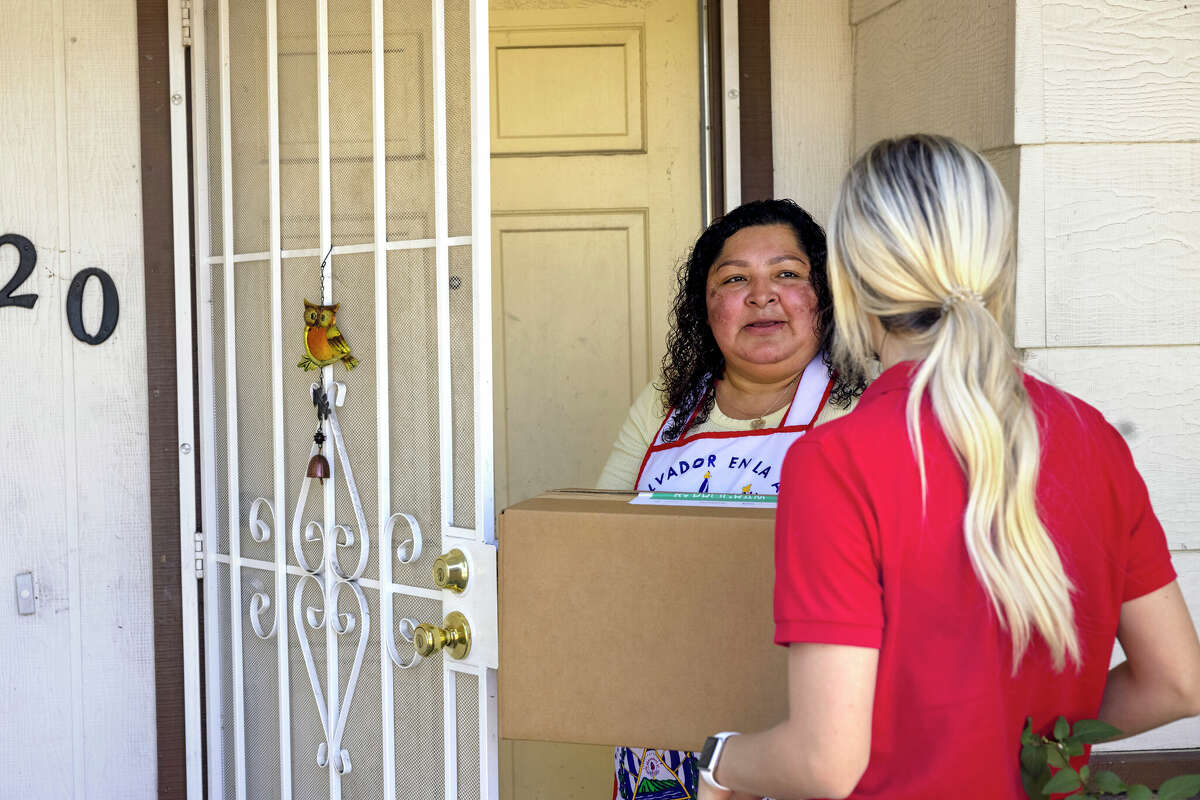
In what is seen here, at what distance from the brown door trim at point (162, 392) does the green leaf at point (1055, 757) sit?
2106mm

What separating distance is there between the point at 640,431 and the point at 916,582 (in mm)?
1133

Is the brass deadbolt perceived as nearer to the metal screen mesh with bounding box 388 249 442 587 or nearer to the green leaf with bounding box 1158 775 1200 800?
the metal screen mesh with bounding box 388 249 442 587

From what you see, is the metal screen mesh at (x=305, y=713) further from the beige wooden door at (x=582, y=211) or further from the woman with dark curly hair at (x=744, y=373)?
the beige wooden door at (x=582, y=211)

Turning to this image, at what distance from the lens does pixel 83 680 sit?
2.62 m

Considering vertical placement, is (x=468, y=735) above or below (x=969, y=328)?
below

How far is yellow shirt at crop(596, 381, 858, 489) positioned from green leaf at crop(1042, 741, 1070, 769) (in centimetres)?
96

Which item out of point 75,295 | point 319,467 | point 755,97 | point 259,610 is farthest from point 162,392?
point 755,97

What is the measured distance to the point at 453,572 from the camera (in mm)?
1782

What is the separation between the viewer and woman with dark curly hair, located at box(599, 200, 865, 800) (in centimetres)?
188

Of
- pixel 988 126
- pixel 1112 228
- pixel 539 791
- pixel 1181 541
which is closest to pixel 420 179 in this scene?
pixel 988 126

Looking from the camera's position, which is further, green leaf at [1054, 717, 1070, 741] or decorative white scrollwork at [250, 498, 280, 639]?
decorative white scrollwork at [250, 498, 280, 639]

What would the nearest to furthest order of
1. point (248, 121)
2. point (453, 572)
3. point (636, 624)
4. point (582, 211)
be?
point (636, 624) → point (453, 572) → point (248, 121) → point (582, 211)

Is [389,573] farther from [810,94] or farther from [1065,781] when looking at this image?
[810,94]

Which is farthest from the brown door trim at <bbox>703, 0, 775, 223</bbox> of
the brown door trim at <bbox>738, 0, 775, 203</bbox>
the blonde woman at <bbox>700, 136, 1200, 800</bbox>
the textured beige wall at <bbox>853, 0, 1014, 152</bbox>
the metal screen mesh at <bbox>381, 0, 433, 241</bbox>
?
the blonde woman at <bbox>700, 136, 1200, 800</bbox>
